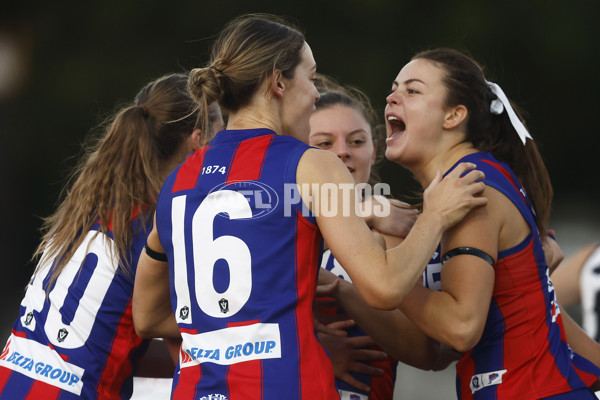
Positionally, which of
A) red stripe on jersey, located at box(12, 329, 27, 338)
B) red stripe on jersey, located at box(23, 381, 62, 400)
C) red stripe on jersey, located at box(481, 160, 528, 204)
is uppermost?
red stripe on jersey, located at box(481, 160, 528, 204)

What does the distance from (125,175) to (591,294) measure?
3334mm

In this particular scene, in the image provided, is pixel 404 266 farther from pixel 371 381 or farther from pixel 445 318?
pixel 371 381

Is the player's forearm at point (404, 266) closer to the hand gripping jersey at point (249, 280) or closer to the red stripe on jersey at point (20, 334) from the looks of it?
the hand gripping jersey at point (249, 280)

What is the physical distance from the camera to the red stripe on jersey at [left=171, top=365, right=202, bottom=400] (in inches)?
90.4

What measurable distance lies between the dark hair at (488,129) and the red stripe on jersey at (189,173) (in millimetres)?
1027

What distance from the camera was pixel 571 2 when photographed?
6.55 m

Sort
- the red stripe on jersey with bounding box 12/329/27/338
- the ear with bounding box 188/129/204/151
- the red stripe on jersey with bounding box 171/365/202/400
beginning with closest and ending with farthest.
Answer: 1. the red stripe on jersey with bounding box 171/365/202/400
2. the red stripe on jersey with bounding box 12/329/27/338
3. the ear with bounding box 188/129/204/151

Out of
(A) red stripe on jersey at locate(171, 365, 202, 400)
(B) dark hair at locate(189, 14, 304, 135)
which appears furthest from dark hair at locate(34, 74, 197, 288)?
(A) red stripe on jersey at locate(171, 365, 202, 400)

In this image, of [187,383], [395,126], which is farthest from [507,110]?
[187,383]

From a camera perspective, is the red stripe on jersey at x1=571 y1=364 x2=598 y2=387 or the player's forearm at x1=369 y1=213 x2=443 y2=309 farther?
the red stripe on jersey at x1=571 y1=364 x2=598 y2=387

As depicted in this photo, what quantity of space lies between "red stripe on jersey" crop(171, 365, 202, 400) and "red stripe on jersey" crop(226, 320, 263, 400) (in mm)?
128

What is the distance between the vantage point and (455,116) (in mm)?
2984

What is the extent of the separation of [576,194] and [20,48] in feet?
15.9

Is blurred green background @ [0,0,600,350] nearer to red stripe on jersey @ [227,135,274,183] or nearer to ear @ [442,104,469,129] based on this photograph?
ear @ [442,104,469,129]
